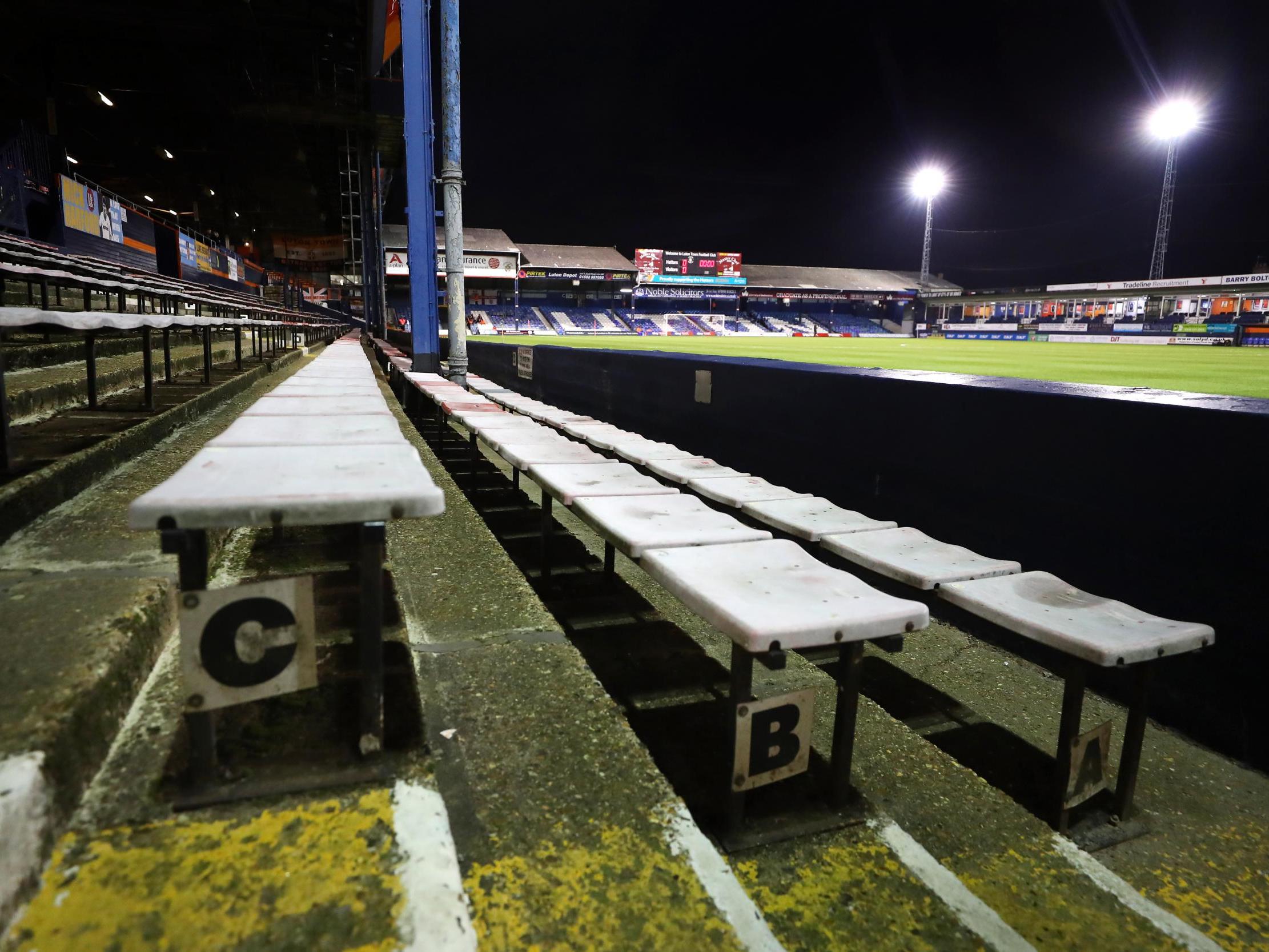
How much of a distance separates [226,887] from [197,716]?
0.24 meters

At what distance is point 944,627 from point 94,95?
22968mm

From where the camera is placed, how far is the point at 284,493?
93 centimetres

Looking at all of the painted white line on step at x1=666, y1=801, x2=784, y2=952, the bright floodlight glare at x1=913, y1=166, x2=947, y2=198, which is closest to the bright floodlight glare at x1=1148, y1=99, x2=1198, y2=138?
the bright floodlight glare at x1=913, y1=166, x2=947, y2=198

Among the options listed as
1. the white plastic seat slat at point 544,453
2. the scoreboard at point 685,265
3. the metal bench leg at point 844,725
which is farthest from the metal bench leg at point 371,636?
the scoreboard at point 685,265

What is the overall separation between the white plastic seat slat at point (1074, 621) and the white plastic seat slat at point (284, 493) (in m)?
1.33

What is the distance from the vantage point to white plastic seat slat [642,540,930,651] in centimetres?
118

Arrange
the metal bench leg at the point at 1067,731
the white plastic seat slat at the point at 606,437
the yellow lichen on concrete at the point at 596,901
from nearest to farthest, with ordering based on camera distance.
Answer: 1. the yellow lichen on concrete at the point at 596,901
2. the metal bench leg at the point at 1067,731
3. the white plastic seat slat at the point at 606,437

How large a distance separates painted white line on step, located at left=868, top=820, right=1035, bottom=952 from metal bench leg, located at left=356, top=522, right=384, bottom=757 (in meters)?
0.91

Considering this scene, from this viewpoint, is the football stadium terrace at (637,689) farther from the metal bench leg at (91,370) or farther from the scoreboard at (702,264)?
the scoreboard at (702,264)

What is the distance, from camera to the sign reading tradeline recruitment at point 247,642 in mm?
924

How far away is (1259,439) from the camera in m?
1.71

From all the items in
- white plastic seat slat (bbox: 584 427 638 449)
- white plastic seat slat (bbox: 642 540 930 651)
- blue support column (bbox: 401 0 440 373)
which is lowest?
white plastic seat slat (bbox: 584 427 638 449)

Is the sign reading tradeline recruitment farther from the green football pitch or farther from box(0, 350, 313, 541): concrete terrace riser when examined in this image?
the green football pitch

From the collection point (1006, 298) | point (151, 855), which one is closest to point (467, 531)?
point (151, 855)
